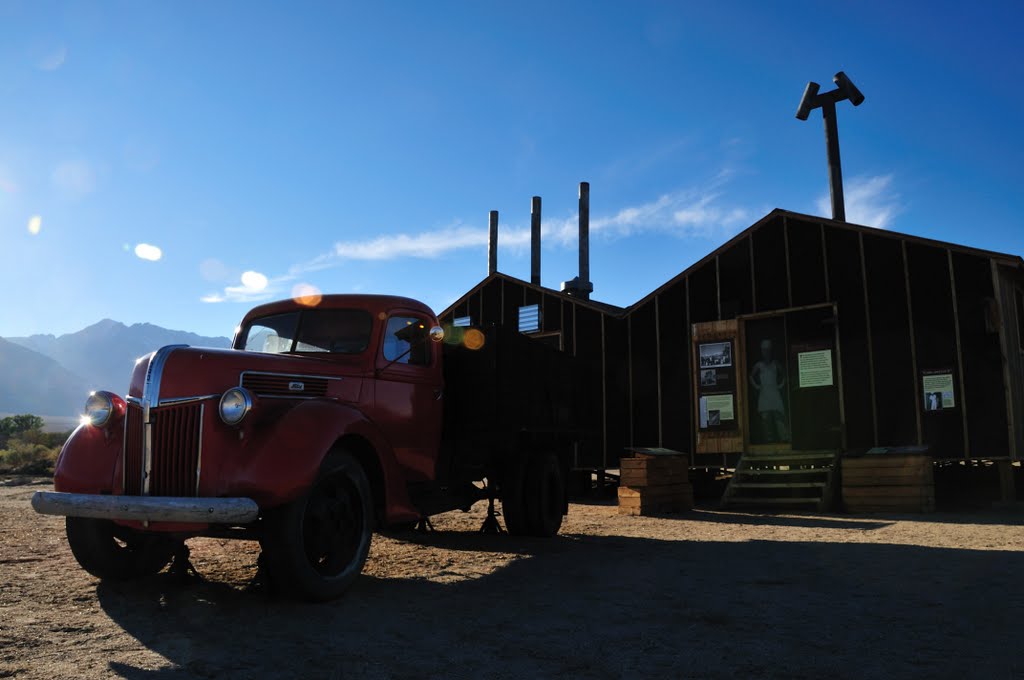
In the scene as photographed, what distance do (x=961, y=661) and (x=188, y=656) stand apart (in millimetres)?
3821

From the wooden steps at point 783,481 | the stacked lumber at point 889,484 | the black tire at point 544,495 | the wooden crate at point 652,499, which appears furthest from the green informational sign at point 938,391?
the black tire at point 544,495

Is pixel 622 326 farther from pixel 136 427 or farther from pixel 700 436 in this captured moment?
pixel 136 427

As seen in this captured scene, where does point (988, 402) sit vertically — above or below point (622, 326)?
below

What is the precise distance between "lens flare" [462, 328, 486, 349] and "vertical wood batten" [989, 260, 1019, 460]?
959cm

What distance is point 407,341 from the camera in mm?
6531

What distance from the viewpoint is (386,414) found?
6.09 meters

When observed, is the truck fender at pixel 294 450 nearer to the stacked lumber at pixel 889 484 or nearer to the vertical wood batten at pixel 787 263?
the stacked lumber at pixel 889 484

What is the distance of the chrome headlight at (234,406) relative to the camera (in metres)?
4.56

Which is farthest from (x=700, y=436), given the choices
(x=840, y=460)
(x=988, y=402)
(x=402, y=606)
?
(x=402, y=606)

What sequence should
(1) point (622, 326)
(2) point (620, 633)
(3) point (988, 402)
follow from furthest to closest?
(1) point (622, 326) → (3) point (988, 402) → (2) point (620, 633)

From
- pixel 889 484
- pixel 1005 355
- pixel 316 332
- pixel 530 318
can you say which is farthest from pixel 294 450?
pixel 530 318

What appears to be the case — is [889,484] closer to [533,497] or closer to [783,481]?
[783,481]

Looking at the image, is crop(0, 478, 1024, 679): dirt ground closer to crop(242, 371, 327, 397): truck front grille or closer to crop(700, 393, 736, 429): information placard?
crop(242, 371, 327, 397): truck front grille

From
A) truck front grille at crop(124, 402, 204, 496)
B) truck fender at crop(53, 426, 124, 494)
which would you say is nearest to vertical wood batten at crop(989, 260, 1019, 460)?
truck front grille at crop(124, 402, 204, 496)
